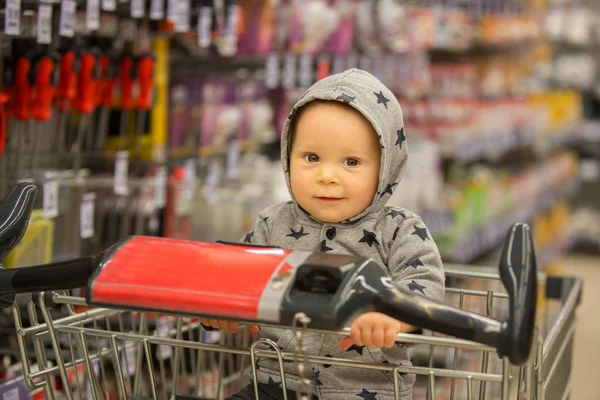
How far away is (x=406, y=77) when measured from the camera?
3.97 metres

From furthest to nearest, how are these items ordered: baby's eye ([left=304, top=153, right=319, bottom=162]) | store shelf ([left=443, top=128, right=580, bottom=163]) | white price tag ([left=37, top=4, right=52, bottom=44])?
store shelf ([left=443, top=128, right=580, bottom=163]) → white price tag ([left=37, top=4, right=52, bottom=44]) → baby's eye ([left=304, top=153, right=319, bottom=162])

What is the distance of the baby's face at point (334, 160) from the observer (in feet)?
5.07

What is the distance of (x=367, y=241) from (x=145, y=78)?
1224 millimetres

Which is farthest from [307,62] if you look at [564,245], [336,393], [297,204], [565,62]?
[565,62]

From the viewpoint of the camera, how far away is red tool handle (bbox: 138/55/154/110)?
2605mm

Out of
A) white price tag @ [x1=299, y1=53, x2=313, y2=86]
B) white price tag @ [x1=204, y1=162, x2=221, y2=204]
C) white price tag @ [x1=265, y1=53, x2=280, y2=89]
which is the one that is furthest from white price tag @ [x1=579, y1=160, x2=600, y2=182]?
white price tag @ [x1=204, y1=162, x2=221, y2=204]

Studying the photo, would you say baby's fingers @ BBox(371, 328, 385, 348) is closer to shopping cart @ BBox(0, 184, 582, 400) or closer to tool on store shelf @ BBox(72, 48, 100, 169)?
shopping cart @ BBox(0, 184, 582, 400)

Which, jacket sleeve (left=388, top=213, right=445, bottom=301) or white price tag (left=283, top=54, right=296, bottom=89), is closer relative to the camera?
jacket sleeve (left=388, top=213, right=445, bottom=301)

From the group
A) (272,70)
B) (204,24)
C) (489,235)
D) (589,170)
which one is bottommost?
(489,235)

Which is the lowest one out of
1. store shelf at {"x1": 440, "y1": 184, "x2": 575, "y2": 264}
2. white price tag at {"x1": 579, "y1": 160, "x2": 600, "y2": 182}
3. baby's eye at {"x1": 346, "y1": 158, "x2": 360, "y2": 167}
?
store shelf at {"x1": 440, "y1": 184, "x2": 575, "y2": 264}

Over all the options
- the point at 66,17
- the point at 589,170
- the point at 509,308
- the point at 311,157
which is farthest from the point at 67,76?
the point at 589,170

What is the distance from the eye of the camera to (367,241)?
5.42 feet

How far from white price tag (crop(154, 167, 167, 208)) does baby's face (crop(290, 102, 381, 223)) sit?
116cm

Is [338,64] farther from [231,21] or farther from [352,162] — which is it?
[352,162]
